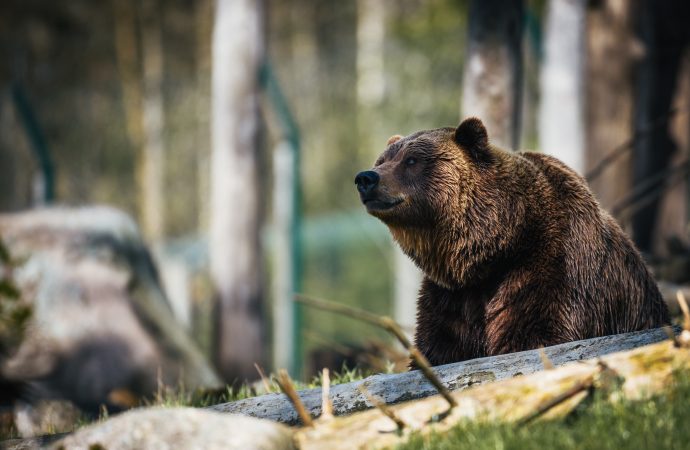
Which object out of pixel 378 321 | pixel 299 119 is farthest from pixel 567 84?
pixel 299 119

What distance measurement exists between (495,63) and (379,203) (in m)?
2.62

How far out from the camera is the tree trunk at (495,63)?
684 cm

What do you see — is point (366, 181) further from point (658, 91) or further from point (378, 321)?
point (658, 91)

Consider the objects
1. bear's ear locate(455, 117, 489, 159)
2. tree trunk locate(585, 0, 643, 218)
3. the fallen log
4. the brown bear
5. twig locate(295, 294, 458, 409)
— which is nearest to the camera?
twig locate(295, 294, 458, 409)

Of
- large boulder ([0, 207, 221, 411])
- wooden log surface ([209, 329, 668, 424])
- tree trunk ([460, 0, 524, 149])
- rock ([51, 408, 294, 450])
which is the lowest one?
large boulder ([0, 207, 221, 411])

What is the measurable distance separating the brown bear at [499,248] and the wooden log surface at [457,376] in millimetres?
343

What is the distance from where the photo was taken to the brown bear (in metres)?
4.44

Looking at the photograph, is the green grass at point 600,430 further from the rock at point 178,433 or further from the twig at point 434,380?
the rock at point 178,433

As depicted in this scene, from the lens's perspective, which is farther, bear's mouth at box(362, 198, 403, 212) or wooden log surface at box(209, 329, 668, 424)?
bear's mouth at box(362, 198, 403, 212)

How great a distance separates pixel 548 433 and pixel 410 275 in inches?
418

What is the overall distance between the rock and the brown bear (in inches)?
64.2

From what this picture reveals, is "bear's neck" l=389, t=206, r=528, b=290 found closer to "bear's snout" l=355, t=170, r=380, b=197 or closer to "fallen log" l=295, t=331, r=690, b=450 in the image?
"bear's snout" l=355, t=170, r=380, b=197

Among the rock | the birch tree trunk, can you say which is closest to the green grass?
the rock

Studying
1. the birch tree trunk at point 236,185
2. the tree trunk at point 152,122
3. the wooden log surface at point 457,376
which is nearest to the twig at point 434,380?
the wooden log surface at point 457,376
